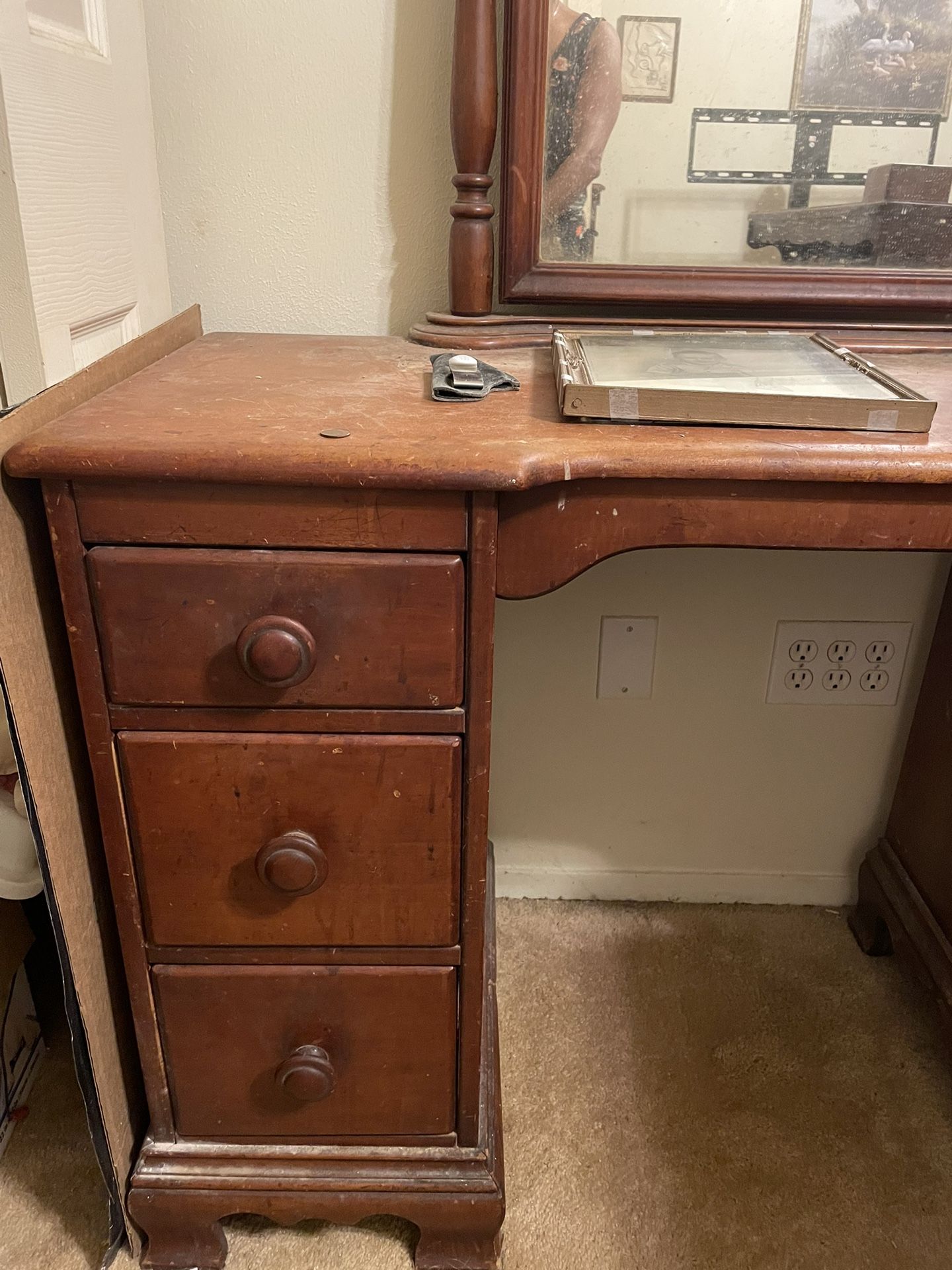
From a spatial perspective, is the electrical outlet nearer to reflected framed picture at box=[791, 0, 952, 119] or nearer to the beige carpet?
the beige carpet

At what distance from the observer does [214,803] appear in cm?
77

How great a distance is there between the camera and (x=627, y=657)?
1.26m

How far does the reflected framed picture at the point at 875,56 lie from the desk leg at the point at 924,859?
1.83 feet

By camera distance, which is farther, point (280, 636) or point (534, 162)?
point (534, 162)

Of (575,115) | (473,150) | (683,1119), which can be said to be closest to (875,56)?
(575,115)

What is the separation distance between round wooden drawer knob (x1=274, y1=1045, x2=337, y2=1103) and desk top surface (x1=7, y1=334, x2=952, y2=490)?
1.69ft

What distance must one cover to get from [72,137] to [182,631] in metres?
0.46

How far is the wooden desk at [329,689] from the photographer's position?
67cm

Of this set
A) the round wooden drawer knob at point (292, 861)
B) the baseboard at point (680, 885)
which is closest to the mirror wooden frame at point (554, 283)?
the round wooden drawer knob at point (292, 861)

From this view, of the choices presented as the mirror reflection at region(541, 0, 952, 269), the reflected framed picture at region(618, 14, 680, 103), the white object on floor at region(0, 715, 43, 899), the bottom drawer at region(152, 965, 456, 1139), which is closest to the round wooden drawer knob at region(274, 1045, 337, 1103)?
the bottom drawer at region(152, 965, 456, 1139)

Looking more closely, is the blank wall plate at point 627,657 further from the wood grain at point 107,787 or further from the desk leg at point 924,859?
the wood grain at point 107,787

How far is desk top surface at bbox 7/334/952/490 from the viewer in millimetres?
647

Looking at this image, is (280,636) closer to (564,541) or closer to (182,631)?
(182,631)

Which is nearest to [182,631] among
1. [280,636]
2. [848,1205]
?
[280,636]
